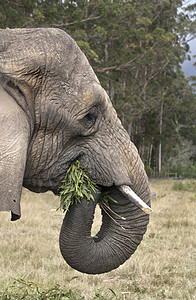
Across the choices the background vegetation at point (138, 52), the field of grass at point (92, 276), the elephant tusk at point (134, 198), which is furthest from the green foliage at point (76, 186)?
the background vegetation at point (138, 52)

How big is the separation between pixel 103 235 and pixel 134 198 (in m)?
0.48

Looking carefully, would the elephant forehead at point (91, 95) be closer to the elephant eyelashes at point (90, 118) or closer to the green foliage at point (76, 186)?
the elephant eyelashes at point (90, 118)

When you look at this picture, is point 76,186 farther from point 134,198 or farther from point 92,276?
point 92,276

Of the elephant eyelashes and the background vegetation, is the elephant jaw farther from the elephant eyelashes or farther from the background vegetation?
the background vegetation

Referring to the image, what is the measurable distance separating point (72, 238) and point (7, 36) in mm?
1350

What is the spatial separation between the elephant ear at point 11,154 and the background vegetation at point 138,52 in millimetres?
10235

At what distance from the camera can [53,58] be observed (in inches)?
96.3

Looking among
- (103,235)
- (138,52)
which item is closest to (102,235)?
(103,235)

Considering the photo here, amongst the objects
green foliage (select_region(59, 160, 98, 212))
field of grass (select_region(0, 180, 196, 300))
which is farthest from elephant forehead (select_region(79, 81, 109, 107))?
field of grass (select_region(0, 180, 196, 300))

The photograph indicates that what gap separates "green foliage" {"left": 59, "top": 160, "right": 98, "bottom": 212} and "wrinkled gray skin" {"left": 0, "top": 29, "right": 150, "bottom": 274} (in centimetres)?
4

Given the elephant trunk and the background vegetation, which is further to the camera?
the background vegetation

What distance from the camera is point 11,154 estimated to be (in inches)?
80.6

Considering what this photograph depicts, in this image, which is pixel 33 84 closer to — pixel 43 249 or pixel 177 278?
pixel 177 278

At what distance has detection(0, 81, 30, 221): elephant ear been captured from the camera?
203cm
